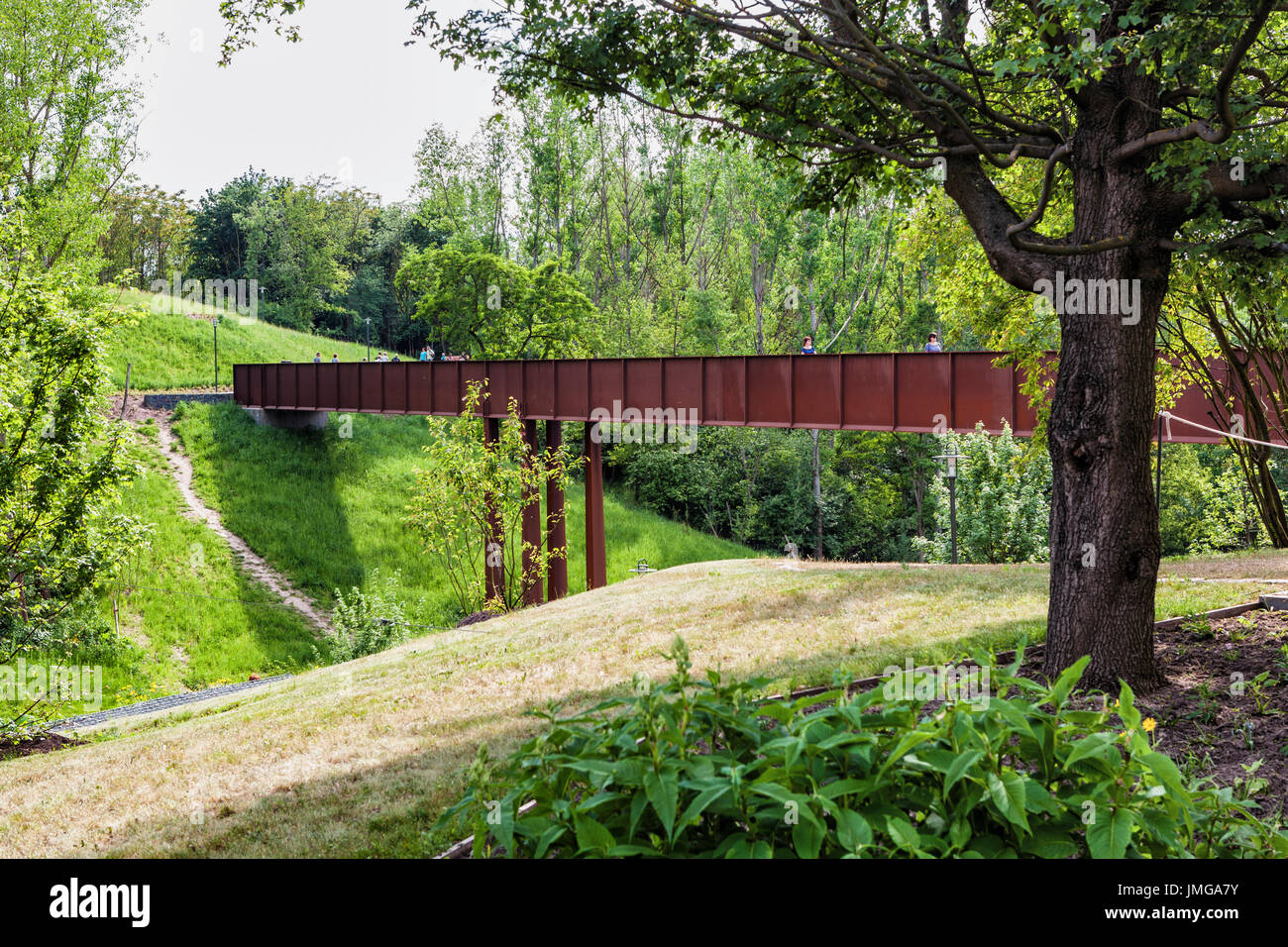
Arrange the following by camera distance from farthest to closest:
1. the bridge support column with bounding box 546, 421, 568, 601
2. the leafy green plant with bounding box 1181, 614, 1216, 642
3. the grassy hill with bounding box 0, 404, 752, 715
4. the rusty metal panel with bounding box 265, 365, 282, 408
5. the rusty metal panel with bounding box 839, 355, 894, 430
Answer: the rusty metal panel with bounding box 265, 365, 282, 408
the bridge support column with bounding box 546, 421, 568, 601
the grassy hill with bounding box 0, 404, 752, 715
the rusty metal panel with bounding box 839, 355, 894, 430
the leafy green plant with bounding box 1181, 614, 1216, 642

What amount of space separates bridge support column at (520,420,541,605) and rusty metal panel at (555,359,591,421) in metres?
1.30

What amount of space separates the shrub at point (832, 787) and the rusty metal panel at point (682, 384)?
22815 millimetres

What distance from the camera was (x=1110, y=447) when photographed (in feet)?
23.1

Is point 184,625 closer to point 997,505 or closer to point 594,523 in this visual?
point 594,523

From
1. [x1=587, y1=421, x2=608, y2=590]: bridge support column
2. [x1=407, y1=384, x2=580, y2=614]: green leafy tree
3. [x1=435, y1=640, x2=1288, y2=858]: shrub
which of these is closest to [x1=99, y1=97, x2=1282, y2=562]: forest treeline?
[x1=587, y1=421, x2=608, y2=590]: bridge support column

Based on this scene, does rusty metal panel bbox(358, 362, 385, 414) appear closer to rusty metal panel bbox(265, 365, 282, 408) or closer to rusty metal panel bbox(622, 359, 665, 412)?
rusty metal panel bbox(265, 365, 282, 408)

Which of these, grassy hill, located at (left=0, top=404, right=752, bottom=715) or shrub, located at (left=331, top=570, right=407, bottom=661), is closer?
shrub, located at (left=331, top=570, right=407, bottom=661)

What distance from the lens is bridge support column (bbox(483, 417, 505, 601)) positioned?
23.7 m

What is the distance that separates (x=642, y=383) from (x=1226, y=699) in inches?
829

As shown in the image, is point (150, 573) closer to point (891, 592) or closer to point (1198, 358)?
point (891, 592)

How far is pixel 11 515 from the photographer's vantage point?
41.0 ft

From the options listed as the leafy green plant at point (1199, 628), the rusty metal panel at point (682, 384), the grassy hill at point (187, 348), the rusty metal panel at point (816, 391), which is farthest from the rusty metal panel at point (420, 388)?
the leafy green plant at point (1199, 628)
